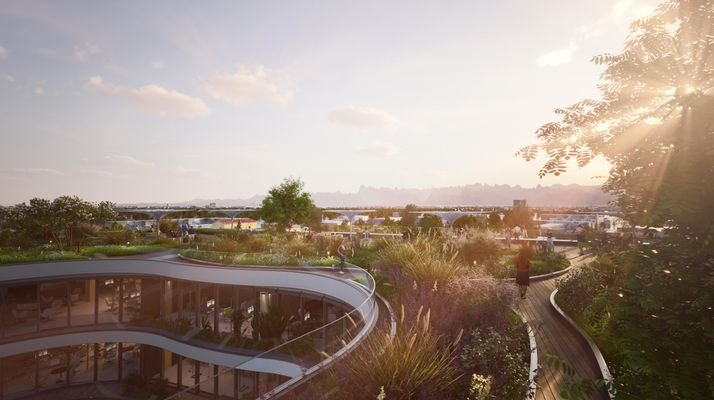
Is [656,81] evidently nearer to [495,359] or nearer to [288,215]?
[495,359]

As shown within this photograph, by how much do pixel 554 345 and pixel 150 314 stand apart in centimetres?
2115

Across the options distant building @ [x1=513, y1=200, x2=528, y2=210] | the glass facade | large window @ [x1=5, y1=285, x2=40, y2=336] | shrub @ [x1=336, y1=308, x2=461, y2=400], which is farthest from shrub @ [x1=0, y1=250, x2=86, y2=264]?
distant building @ [x1=513, y1=200, x2=528, y2=210]

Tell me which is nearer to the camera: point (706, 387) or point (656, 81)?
point (706, 387)

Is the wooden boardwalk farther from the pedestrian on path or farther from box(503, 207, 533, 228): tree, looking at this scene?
box(503, 207, 533, 228): tree

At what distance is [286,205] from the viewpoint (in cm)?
2814

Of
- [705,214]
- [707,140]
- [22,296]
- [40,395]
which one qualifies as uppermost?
[707,140]

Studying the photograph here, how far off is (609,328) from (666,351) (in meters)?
0.38

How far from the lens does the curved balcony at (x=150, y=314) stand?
48.9ft

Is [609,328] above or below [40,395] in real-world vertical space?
above

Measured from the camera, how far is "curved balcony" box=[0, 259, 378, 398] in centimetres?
1489

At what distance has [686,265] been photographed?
2.26m

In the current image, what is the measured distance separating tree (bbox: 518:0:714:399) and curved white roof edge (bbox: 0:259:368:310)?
9.94 m

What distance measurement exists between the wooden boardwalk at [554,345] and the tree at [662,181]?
7.34 ft

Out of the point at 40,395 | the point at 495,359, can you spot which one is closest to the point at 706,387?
the point at 495,359
